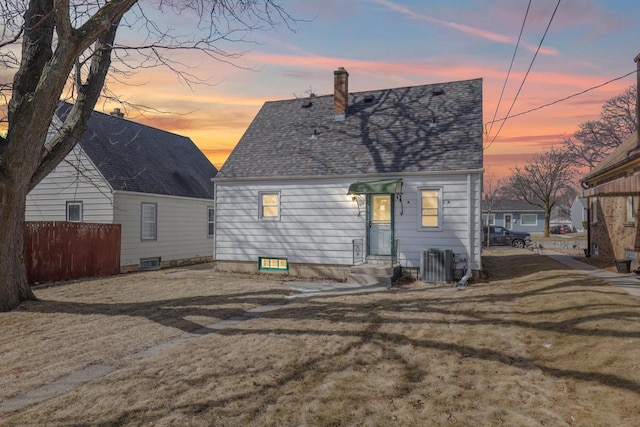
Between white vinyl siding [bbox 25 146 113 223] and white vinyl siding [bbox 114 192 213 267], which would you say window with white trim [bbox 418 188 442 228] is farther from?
white vinyl siding [bbox 25 146 113 223]

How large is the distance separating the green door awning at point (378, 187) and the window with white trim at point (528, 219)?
172 feet

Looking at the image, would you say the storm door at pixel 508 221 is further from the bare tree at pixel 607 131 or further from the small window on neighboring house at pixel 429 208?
the small window on neighboring house at pixel 429 208

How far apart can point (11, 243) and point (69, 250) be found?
663 centimetres

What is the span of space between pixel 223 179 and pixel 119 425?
1324 centimetres

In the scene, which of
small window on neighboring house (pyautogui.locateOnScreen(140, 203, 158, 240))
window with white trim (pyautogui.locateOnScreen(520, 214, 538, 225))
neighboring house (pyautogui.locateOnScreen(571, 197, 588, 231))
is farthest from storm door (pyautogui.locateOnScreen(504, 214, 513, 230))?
small window on neighboring house (pyautogui.locateOnScreen(140, 203, 158, 240))

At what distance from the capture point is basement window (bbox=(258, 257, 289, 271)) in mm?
16047

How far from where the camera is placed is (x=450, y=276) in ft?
43.7

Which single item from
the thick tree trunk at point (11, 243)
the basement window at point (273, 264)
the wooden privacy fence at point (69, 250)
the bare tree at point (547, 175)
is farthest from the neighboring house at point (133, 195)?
the bare tree at point (547, 175)

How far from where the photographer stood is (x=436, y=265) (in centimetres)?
1345

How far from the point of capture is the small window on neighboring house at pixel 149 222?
19.2 metres

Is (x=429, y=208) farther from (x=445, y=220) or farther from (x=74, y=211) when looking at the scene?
(x=74, y=211)

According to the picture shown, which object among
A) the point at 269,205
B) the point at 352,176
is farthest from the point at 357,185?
the point at 269,205

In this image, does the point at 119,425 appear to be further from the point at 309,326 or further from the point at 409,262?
the point at 409,262

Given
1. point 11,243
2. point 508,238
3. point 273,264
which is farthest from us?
point 508,238
